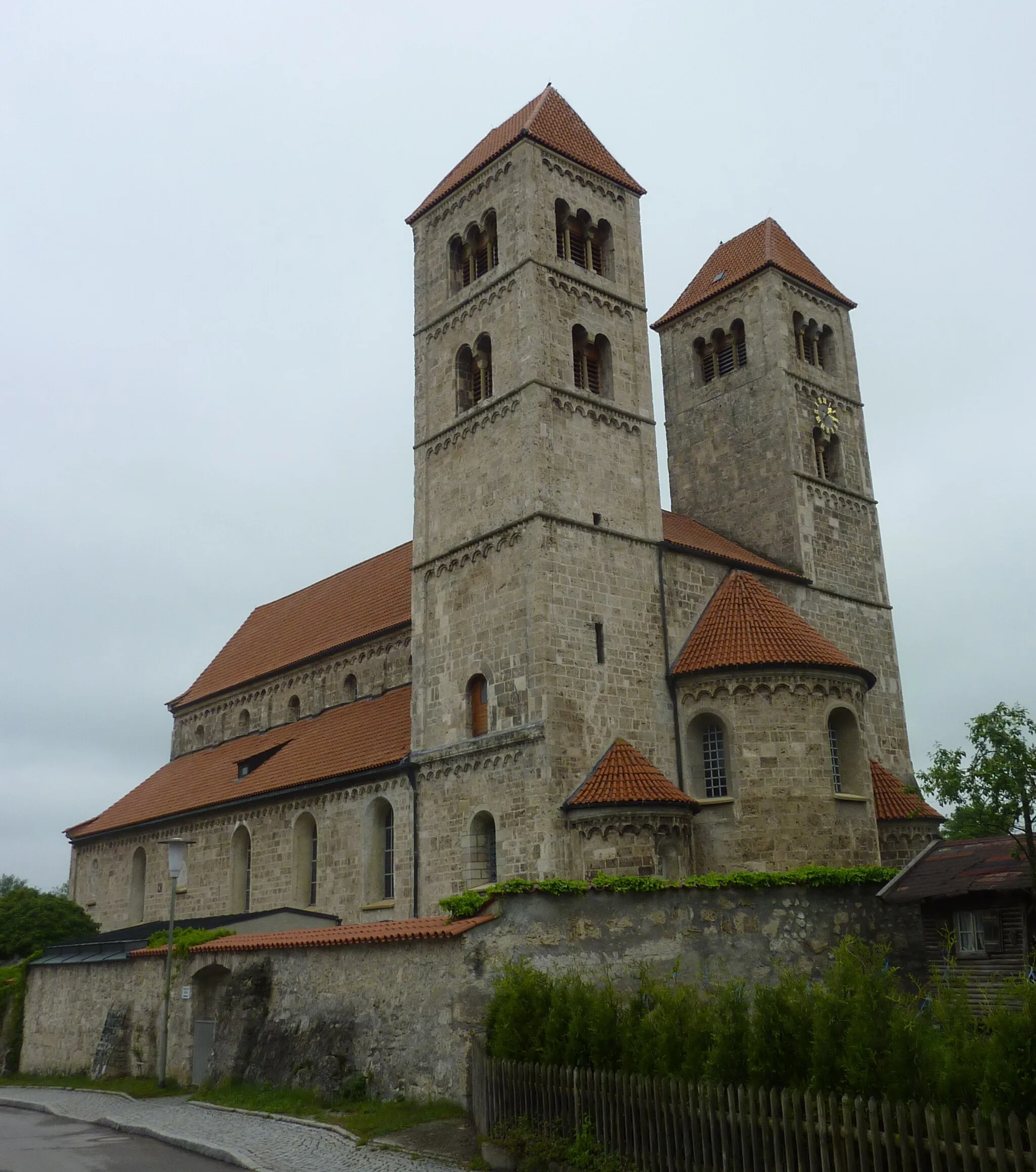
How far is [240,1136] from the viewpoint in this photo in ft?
58.9

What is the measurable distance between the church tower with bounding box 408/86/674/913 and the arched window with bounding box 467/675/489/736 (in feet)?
0.14

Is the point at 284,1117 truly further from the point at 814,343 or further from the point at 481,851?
the point at 814,343

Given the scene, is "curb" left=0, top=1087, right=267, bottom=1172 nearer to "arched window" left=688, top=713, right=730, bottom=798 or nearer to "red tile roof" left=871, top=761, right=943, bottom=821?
"arched window" left=688, top=713, right=730, bottom=798

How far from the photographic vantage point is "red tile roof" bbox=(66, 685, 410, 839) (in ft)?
110

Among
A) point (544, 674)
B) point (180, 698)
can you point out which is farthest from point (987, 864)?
point (180, 698)

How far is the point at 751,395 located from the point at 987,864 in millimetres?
18603

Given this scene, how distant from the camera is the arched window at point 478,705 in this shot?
29141 mm

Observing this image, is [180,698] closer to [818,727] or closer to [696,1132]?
[818,727]

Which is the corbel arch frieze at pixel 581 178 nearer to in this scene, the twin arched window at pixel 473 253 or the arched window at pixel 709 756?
the twin arched window at pixel 473 253

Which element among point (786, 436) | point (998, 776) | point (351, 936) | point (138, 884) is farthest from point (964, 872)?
point (138, 884)

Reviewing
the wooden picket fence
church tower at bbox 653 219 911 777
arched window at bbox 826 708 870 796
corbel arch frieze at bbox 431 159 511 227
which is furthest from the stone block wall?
corbel arch frieze at bbox 431 159 511 227

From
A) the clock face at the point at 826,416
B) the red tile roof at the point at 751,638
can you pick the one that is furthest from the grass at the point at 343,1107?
the clock face at the point at 826,416

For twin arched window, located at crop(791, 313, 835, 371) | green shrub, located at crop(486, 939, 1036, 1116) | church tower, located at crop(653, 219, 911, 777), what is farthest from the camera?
twin arched window, located at crop(791, 313, 835, 371)

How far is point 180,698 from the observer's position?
164 ft
